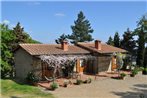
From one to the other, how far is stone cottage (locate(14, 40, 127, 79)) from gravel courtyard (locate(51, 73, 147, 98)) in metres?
4.31

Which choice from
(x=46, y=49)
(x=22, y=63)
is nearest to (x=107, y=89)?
(x=46, y=49)

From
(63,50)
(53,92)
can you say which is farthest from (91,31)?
(53,92)

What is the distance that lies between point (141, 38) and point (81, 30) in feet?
114

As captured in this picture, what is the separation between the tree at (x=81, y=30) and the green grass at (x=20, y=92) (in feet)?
183

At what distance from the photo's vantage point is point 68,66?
36.5 m

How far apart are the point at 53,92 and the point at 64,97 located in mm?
2481

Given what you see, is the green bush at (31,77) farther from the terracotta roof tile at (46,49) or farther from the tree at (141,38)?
the tree at (141,38)

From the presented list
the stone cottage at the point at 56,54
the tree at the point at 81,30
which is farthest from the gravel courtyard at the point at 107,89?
the tree at the point at 81,30

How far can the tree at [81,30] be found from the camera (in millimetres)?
85312

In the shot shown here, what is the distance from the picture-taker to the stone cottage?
33.4 metres

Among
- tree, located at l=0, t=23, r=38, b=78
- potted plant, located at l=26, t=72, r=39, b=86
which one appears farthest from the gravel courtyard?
tree, located at l=0, t=23, r=38, b=78

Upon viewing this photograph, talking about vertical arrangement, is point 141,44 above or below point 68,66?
above

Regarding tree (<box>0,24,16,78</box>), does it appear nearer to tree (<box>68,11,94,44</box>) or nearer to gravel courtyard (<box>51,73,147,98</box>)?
gravel courtyard (<box>51,73,147,98</box>)

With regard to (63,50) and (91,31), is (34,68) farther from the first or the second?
(91,31)
